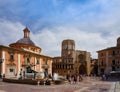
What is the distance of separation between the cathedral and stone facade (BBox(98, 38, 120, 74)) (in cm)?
1814

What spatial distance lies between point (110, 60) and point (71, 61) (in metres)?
18.9

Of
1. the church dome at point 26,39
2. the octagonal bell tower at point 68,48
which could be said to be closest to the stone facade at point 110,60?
the octagonal bell tower at point 68,48

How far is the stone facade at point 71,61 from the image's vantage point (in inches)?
3329

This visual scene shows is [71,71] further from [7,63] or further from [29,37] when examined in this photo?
[7,63]

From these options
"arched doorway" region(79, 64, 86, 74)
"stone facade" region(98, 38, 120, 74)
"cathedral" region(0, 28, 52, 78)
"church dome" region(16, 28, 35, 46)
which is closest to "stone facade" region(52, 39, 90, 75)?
"arched doorway" region(79, 64, 86, 74)

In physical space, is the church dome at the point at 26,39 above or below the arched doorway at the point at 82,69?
above

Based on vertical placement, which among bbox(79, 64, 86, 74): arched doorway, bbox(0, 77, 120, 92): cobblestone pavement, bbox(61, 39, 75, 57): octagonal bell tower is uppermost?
bbox(61, 39, 75, 57): octagonal bell tower

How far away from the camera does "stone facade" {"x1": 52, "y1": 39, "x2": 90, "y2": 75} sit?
84.6m

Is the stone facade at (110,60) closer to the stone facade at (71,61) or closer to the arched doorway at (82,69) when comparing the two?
the stone facade at (71,61)

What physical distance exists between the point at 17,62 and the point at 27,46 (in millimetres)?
10627

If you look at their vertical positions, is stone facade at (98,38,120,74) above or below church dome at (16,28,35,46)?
below

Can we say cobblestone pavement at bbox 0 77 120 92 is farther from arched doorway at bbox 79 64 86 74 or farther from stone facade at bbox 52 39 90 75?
arched doorway at bbox 79 64 86 74

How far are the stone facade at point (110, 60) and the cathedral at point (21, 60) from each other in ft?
59.5

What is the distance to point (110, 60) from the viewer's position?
6925 cm
